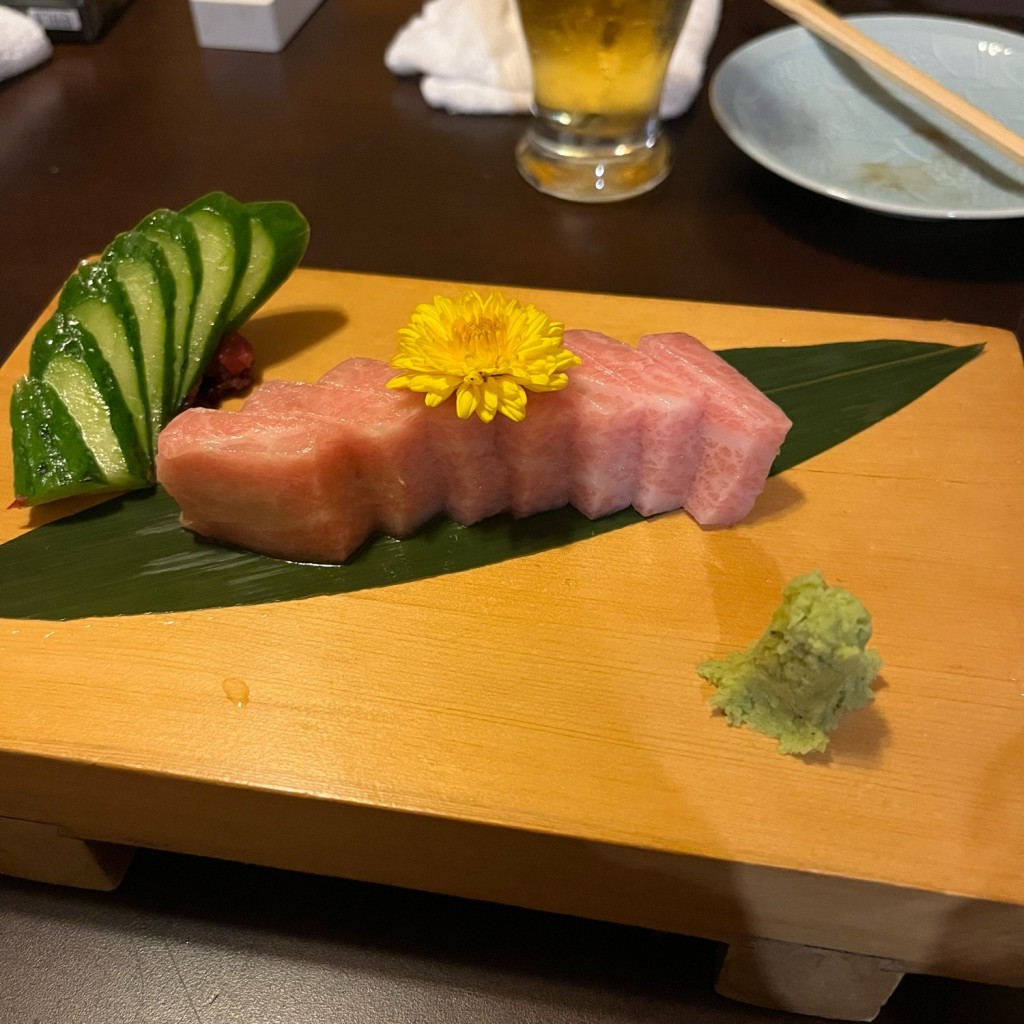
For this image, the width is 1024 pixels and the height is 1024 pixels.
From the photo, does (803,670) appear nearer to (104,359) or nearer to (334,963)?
(334,963)

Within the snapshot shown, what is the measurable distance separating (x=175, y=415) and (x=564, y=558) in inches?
29.5

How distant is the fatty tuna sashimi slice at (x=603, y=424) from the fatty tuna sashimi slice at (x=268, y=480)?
0.36 meters

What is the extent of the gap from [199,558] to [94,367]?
40 centimetres

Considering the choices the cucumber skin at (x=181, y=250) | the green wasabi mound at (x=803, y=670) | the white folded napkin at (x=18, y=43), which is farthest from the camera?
the white folded napkin at (x=18, y=43)

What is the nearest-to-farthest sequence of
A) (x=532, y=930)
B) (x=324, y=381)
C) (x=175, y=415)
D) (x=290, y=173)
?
(x=532, y=930) < (x=324, y=381) < (x=175, y=415) < (x=290, y=173)

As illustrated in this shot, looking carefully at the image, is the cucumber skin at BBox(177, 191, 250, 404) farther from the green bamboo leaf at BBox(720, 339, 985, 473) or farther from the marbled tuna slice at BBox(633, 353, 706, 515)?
the green bamboo leaf at BBox(720, 339, 985, 473)

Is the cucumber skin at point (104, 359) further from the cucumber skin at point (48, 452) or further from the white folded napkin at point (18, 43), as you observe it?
the white folded napkin at point (18, 43)

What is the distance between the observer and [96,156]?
9.23 feet

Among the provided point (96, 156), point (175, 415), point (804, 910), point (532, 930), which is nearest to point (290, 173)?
point (96, 156)

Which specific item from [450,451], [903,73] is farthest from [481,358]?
[903,73]

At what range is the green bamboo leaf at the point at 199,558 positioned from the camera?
1507 millimetres

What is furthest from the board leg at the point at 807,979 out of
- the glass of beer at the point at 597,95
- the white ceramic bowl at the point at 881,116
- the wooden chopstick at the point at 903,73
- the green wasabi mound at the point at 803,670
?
the glass of beer at the point at 597,95

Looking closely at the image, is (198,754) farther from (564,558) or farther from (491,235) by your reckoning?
(491,235)

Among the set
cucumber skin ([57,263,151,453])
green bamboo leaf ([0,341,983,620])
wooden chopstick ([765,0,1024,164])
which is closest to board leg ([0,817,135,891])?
green bamboo leaf ([0,341,983,620])
